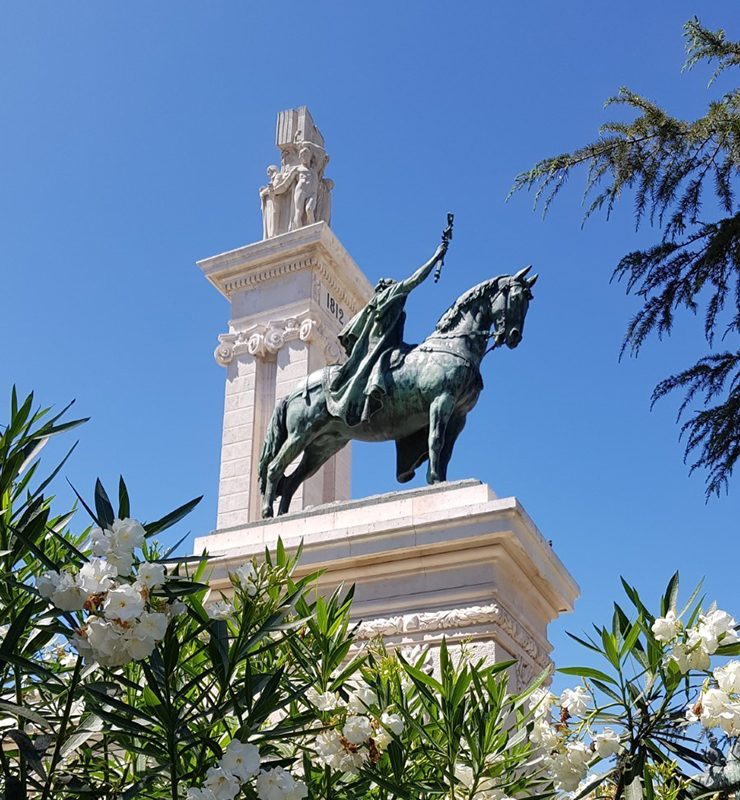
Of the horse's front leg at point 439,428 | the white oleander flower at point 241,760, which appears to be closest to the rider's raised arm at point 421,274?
the horse's front leg at point 439,428

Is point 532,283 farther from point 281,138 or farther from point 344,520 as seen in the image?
point 281,138

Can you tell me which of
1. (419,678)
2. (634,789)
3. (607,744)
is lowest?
(634,789)

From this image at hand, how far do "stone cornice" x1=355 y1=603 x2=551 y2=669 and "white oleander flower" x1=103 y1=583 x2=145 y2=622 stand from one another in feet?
15.0

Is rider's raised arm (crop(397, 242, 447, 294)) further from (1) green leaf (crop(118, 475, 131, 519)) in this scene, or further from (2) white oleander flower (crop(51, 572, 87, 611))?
(2) white oleander flower (crop(51, 572, 87, 611))

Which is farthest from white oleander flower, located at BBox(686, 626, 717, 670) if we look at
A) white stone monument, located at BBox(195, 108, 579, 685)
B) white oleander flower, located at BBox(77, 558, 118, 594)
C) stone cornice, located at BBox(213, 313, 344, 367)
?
stone cornice, located at BBox(213, 313, 344, 367)

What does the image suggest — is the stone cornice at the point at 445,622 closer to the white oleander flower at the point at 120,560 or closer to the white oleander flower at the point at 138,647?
the white oleander flower at the point at 120,560

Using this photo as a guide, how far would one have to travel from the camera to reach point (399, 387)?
8.84 metres

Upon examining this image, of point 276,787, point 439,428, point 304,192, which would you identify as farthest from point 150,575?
point 304,192

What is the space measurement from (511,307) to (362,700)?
19.1 feet

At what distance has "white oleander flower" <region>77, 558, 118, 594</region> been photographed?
8.11 feet

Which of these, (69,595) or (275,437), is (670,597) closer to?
(69,595)

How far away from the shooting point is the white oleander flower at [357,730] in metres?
3.08

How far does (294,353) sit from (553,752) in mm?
11598

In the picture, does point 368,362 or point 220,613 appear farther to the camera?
point 368,362
